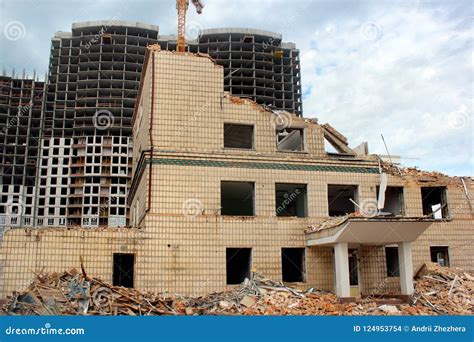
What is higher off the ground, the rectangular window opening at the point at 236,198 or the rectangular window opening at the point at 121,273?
the rectangular window opening at the point at 236,198

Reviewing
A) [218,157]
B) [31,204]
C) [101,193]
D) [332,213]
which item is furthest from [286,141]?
[31,204]

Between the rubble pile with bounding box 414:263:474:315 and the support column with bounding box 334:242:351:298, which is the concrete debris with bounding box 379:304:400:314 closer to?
the support column with bounding box 334:242:351:298

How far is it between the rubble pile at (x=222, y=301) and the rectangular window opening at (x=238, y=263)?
146 centimetres

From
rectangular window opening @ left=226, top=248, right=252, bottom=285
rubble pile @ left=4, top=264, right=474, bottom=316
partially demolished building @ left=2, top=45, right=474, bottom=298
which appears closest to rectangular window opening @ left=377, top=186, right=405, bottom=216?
partially demolished building @ left=2, top=45, right=474, bottom=298

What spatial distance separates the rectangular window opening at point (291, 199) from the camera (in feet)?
63.8

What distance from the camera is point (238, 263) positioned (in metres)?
20.6

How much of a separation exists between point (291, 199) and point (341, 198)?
322 cm

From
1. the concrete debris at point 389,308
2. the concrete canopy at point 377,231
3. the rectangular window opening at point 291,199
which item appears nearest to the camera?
the concrete debris at point 389,308

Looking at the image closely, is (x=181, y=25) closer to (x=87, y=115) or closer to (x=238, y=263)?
(x=238, y=263)

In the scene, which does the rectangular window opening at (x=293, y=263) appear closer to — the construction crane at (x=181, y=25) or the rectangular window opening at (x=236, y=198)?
the rectangular window opening at (x=236, y=198)

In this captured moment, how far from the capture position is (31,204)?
70375 mm

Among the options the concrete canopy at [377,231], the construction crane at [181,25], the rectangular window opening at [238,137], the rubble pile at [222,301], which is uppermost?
the construction crane at [181,25]

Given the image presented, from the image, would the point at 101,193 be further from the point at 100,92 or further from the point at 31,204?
the point at 100,92

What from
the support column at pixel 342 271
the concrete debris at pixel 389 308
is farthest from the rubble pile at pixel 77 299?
the concrete debris at pixel 389 308
